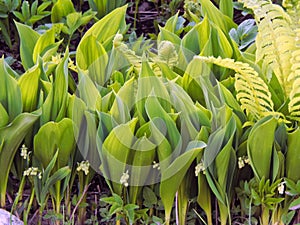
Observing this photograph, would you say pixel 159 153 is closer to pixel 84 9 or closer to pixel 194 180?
pixel 194 180

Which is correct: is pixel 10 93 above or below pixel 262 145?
above

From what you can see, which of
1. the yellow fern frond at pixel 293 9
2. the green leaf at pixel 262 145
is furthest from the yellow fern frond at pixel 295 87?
the yellow fern frond at pixel 293 9

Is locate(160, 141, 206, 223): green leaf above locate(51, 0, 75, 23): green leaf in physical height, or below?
below

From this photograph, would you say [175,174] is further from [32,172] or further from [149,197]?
[32,172]

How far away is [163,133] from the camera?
2.07 metres

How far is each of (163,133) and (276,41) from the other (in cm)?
49

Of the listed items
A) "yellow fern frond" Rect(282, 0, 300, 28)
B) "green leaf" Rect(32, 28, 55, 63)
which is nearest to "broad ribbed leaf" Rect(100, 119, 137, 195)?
"green leaf" Rect(32, 28, 55, 63)

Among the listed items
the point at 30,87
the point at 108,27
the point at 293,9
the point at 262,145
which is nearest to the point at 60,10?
the point at 108,27

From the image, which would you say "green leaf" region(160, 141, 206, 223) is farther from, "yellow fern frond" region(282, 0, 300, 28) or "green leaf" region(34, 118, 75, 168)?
"yellow fern frond" region(282, 0, 300, 28)

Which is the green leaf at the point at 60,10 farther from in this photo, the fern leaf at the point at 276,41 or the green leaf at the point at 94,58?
the fern leaf at the point at 276,41

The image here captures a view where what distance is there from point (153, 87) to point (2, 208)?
706 mm

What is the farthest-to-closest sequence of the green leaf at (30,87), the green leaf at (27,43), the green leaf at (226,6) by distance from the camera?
the green leaf at (226,6) < the green leaf at (27,43) < the green leaf at (30,87)

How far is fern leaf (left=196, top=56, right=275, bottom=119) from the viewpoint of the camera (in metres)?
2.05

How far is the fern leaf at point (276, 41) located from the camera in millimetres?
2168
